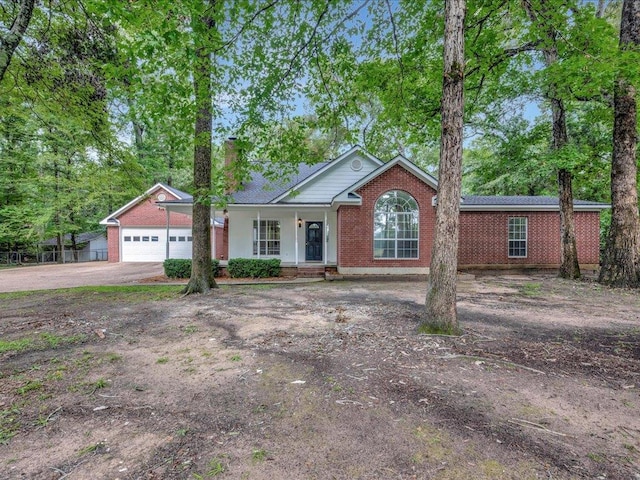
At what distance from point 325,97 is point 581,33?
5922mm

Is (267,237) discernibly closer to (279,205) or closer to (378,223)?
(279,205)

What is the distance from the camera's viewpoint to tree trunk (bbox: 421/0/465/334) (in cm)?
452

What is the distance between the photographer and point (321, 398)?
115 inches

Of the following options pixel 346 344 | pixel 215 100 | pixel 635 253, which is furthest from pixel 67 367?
pixel 635 253

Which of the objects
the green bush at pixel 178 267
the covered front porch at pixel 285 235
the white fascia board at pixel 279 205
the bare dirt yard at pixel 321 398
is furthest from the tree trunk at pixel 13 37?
the covered front porch at pixel 285 235

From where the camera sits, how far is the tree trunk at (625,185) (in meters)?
8.85

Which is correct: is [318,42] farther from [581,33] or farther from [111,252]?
[111,252]

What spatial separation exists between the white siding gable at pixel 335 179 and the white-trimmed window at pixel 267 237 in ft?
6.49

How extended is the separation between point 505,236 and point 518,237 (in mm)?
634

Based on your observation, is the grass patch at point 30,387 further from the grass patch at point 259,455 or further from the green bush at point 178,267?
the green bush at point 178,267

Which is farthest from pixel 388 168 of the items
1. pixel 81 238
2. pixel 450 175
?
pixel 81 238

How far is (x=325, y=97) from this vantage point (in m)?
8.02

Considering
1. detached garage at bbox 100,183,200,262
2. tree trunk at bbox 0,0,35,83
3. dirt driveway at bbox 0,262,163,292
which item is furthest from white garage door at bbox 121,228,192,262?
tree trunk at bbox 0,0,35,83

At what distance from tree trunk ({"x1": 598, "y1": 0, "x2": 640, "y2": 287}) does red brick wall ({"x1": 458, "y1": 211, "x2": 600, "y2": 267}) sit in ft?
14.8
